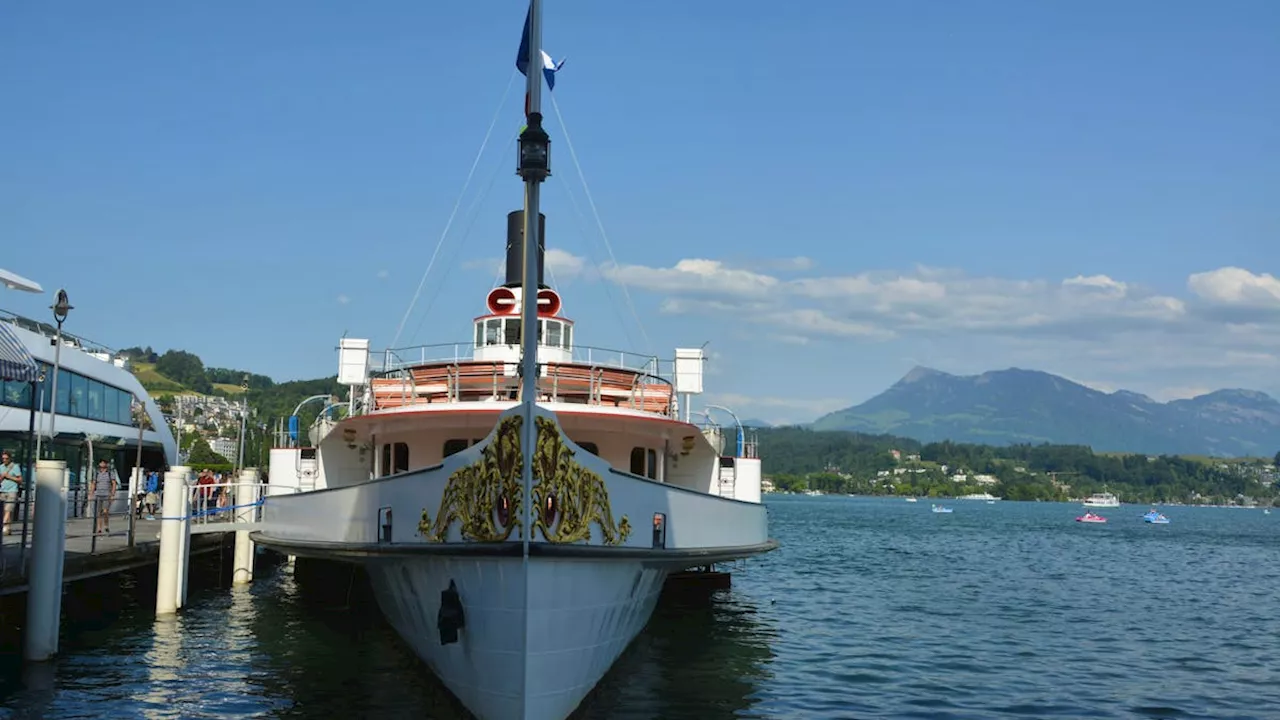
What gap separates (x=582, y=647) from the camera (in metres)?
13.6

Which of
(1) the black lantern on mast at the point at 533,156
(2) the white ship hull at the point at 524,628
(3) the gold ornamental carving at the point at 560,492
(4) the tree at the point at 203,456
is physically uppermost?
(1) the black lantern on mast at the point at 533,156

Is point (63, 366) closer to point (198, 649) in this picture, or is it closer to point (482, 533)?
point (198, 649)

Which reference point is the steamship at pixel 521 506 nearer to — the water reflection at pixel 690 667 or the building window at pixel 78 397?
the water reflection at pixel 690 667

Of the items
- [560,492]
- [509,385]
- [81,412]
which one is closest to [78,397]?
[81,412]

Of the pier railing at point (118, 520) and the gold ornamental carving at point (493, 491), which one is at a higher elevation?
the gold ornamental carving at point (493, 491)

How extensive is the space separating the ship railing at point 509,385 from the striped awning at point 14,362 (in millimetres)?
5284

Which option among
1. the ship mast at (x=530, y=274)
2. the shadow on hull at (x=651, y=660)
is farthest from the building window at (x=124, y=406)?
the ship mast at (x=530, y=274)

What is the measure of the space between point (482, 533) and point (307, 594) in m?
14.1

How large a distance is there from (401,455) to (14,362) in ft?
20.3

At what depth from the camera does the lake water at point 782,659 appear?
15.8m

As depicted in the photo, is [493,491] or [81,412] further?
[81,412]

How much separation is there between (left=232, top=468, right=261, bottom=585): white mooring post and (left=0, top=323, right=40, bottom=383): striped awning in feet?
32.1

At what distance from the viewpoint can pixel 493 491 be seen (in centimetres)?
1295

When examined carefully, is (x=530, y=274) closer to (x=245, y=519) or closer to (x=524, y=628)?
(x=524, y=628)
